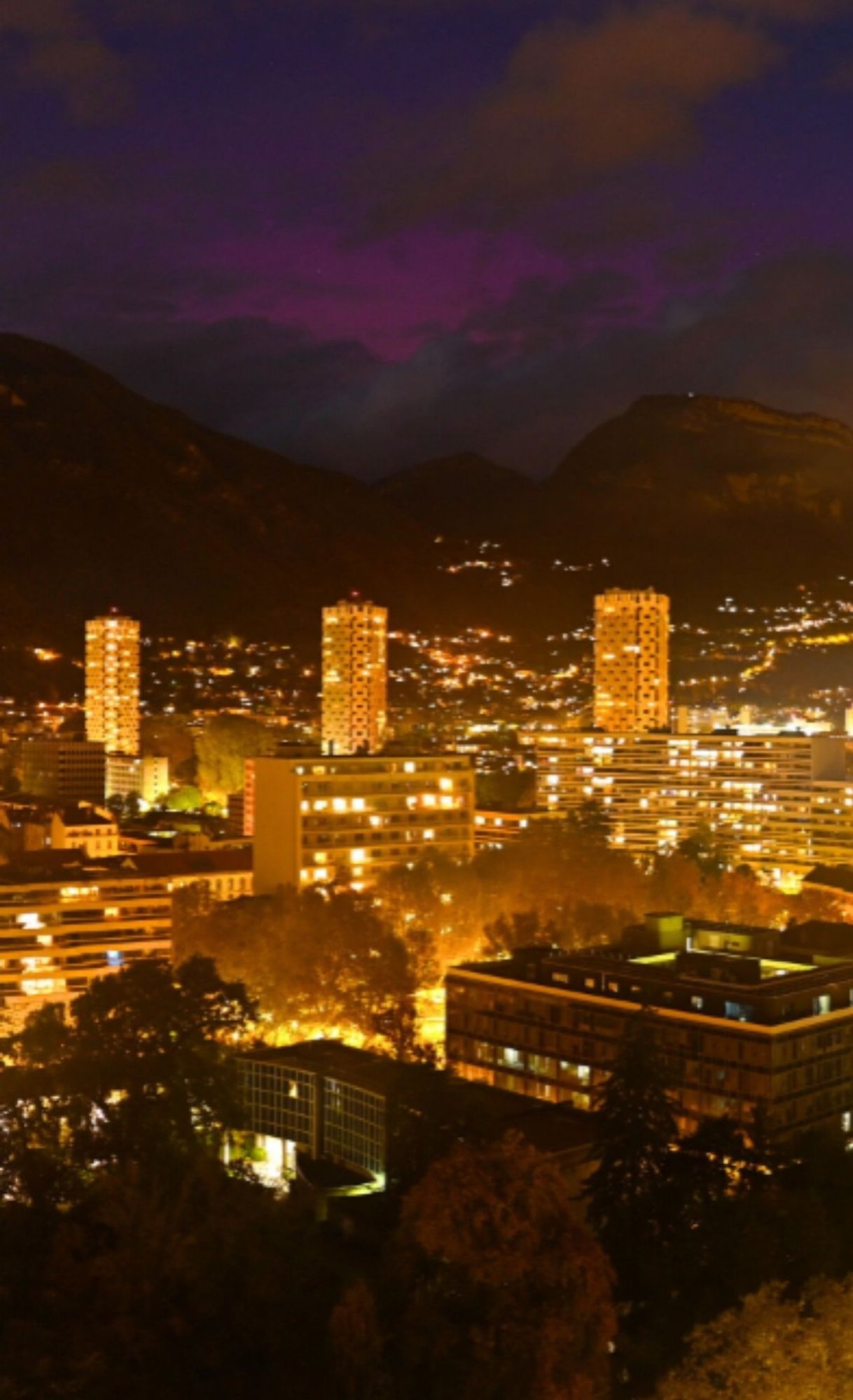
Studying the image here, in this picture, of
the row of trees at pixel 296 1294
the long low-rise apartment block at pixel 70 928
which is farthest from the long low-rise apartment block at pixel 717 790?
the row of trees at pixel 296 1294

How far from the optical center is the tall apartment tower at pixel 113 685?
6106 centimetres

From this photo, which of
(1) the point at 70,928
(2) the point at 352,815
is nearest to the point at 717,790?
(2) the point at 352,815

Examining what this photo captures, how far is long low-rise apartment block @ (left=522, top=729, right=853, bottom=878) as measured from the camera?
138ft

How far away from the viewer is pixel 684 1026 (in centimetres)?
1720

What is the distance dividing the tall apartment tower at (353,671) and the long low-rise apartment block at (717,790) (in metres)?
13.3

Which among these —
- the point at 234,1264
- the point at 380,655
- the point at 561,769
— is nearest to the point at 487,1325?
the point at 234,1264

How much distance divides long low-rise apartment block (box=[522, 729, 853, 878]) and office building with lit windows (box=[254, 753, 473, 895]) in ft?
28.9

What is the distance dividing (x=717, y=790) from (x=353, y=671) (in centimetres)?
2015

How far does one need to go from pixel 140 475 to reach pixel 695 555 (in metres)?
31.1

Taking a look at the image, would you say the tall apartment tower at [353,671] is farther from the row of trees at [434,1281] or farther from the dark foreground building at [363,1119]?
the row of trees at [434,1281]

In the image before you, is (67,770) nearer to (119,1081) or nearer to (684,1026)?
(684,1026)

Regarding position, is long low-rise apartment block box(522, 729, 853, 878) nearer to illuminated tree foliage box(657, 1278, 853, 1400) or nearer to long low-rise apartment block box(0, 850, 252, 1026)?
long low-rise apartment block box(0, 850, 252, 1026)

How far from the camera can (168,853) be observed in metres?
34.0

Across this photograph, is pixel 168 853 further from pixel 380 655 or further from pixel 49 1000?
pixel 380 655
